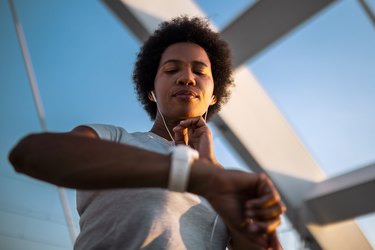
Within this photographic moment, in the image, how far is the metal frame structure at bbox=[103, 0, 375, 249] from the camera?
2824 mm

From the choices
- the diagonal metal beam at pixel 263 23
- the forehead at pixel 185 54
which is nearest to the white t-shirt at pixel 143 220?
the forehead at pixel 185 54

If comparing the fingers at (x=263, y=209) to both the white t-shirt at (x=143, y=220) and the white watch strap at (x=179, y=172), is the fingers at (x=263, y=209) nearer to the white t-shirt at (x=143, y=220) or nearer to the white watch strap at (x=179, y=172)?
the white watch strap at (x=179, y=172)

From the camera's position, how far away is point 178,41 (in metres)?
1.96

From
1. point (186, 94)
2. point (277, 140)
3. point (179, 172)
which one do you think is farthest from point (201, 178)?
point (277, 140)

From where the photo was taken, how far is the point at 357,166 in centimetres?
339

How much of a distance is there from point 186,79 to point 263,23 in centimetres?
154

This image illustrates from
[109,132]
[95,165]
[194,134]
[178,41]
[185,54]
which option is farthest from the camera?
[178,41]

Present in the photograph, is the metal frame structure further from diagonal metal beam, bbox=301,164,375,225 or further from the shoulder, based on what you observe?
the shoulder

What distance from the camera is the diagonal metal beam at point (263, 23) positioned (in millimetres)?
2629

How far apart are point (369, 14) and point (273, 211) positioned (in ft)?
8.04

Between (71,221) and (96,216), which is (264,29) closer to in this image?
(96,216)

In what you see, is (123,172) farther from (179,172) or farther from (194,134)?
(194,134)

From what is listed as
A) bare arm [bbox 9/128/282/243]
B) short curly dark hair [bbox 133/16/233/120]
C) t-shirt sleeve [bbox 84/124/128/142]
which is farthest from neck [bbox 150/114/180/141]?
bare arm [bbox 9/128/282/243]

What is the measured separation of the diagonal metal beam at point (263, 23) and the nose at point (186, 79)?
1.46m
